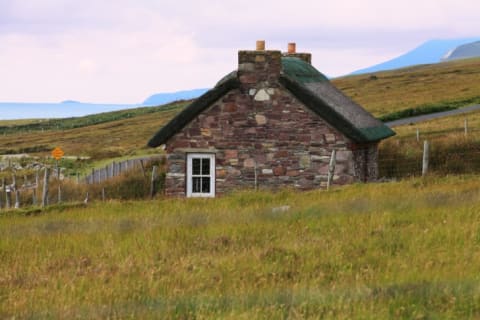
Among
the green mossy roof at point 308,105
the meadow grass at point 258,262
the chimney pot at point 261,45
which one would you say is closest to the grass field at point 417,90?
the green mossy roof at point 308,105

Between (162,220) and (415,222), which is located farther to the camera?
(162,220)

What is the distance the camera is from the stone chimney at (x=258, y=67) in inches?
888

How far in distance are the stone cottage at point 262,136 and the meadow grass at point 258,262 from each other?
7677mm

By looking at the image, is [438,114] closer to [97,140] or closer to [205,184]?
[205,184]

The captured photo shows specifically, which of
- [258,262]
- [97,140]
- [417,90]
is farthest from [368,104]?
[258,262]

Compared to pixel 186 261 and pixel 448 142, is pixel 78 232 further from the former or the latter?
pixel 448 142

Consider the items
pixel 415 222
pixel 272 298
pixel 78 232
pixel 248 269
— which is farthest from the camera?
pixel 78 232

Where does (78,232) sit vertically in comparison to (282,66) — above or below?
below

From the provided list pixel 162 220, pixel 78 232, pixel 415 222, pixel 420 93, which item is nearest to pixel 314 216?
pixel 415 222

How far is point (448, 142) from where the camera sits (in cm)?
2716

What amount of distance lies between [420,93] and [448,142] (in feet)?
182

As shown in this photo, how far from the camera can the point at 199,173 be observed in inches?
923

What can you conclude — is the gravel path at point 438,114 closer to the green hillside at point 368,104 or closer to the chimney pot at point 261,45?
the green hillside at point 368,104

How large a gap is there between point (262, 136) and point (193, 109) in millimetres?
2162
